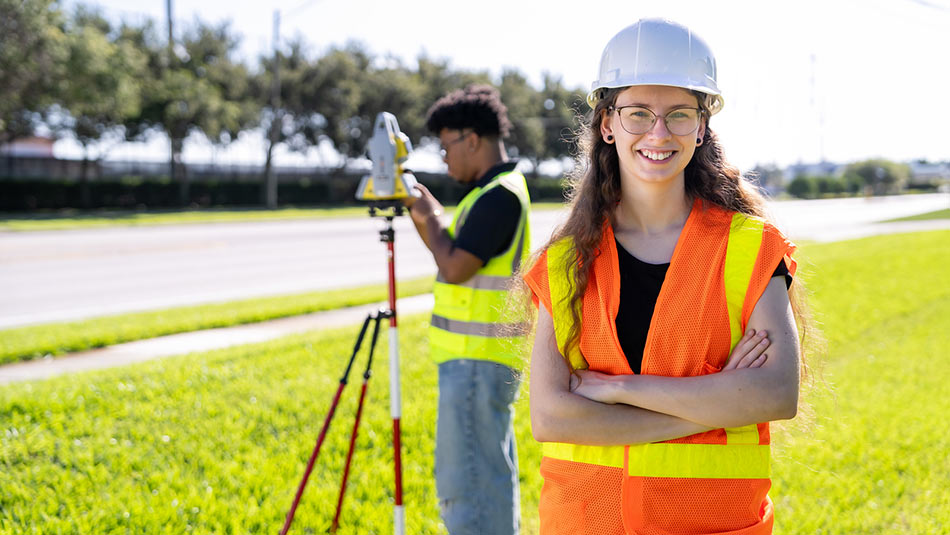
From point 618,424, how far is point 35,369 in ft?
21.5

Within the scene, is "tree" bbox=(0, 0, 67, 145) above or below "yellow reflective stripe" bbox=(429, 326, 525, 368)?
above

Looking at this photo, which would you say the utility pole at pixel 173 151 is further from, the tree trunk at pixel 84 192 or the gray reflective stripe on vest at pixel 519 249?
the gray reflective stripe on vest at pixel 519 249

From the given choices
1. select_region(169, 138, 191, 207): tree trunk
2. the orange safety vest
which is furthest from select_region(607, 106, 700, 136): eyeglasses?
select_region(169, 138, 191, 207): tree trunk

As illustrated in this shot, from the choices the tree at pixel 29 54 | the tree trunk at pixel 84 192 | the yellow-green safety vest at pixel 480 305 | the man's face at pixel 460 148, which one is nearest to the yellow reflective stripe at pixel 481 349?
the yellow-green safety vest at pixel 480 305

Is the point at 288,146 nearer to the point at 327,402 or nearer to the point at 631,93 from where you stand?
the point at 327,402

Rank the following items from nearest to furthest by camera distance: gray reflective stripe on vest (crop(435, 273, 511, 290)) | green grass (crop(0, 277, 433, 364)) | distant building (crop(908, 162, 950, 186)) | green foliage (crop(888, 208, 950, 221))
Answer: gray reflective stripe on vest (crop(435, 273, 511, 290)), green grass (crop(0, 277, 433, 364)), green foliage (crop(888, 208, 950, 221)), distant building (crop(908, 162, 950, 186))

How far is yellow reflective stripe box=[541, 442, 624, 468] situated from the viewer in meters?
1.80

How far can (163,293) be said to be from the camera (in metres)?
11.1

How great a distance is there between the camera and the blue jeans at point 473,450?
2.89 metres

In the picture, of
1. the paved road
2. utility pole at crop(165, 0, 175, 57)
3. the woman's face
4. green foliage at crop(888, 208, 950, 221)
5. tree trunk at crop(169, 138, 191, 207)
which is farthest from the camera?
tree trunk at crop(169, 138, 191, 207)

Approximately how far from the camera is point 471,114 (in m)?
3.26

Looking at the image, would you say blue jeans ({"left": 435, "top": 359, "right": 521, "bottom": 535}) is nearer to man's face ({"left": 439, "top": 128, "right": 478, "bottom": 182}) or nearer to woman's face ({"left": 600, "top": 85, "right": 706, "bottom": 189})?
man's face ({"left": 439, "top": 128, "right": 478, "bottom": 182})

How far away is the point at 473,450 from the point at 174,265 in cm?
1231

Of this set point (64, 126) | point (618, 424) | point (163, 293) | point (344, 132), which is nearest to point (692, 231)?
point (618, 424)
